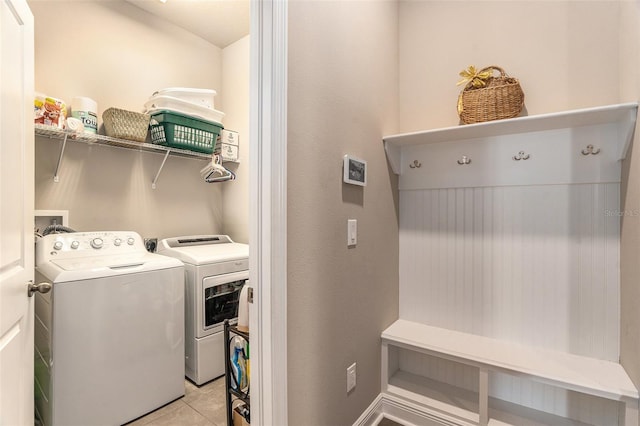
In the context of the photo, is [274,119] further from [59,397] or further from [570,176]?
[59,397]

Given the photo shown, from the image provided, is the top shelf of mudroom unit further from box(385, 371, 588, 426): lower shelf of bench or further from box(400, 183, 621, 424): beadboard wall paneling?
box(385, 371, 588, 426): lower shelf of bench

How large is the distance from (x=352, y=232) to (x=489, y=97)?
0.98 m

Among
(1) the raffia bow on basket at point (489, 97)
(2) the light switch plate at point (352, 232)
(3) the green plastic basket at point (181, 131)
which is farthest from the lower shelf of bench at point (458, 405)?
(3) the green plastic basket at point (181, 131)

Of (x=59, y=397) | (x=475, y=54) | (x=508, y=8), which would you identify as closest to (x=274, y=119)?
(x=475, y=54)

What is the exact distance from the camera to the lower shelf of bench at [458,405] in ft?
5.04

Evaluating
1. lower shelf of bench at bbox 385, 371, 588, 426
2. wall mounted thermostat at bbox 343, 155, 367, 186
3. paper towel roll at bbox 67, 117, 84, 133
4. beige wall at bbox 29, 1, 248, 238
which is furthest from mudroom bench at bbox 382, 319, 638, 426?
paper towel roll at bbox 67, 117, 84, 133

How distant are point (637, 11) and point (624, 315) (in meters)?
1.25

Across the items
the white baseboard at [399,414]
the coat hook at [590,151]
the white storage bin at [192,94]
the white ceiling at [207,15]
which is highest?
the white ceiling at [207,15]

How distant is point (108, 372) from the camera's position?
1.66 m

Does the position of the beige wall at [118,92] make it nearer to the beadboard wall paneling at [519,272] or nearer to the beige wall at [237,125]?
the beige wall at [237,125]

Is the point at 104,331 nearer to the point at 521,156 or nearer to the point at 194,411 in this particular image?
the point at 194,411

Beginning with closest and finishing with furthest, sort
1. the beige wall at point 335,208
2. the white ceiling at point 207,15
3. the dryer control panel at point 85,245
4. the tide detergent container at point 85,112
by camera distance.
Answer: the beige wall at point 335,208 < the dryer control panel at point 85,245 < the tide detergent container at point 85,112 < the white ceiling at point 207,15

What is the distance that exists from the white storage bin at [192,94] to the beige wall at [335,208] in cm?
147

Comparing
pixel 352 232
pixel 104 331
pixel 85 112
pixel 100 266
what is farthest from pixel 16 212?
pixel 85 112
